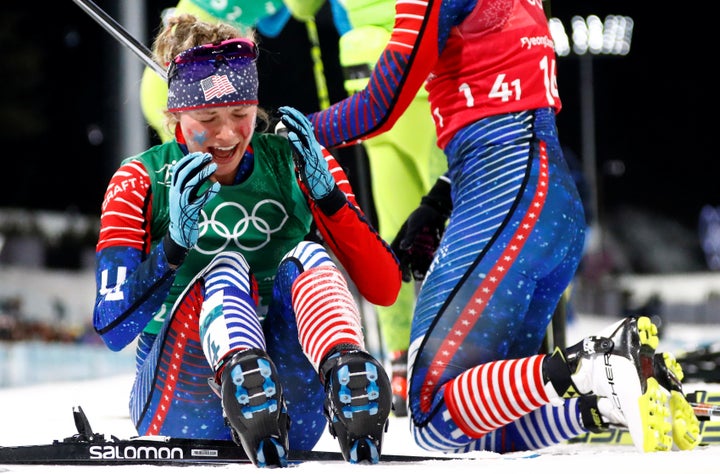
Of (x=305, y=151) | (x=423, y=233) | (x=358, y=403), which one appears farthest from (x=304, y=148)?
(x=423, y=233)

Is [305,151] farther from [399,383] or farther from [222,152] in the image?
[399,383]

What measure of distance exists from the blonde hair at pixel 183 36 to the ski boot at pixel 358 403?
2.43 feet

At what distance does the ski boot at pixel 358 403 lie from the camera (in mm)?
1595

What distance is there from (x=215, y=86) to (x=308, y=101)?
2761mm

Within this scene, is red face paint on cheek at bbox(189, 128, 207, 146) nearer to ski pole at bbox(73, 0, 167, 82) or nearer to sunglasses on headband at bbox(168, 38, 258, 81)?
sunglasses on headband at bbox(168, 38, 258, 81)

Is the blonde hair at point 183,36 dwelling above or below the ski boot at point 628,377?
above

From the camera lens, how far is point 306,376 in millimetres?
2023

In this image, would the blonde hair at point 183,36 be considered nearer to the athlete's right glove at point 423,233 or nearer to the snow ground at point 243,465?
the athlete's right glove at point 423,233

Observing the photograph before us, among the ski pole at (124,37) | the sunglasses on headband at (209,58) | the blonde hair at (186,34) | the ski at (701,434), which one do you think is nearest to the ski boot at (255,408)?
the sunglasses on headband at (209,58)

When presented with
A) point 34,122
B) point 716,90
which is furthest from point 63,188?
point 716,90

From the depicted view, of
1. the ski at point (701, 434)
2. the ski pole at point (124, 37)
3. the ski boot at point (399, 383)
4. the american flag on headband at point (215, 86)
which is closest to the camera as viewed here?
the american flag on headband at point (215, 86)

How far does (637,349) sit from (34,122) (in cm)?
772

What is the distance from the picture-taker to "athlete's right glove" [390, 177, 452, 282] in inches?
98.9

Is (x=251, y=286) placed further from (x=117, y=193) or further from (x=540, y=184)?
(x=540, y=184)
